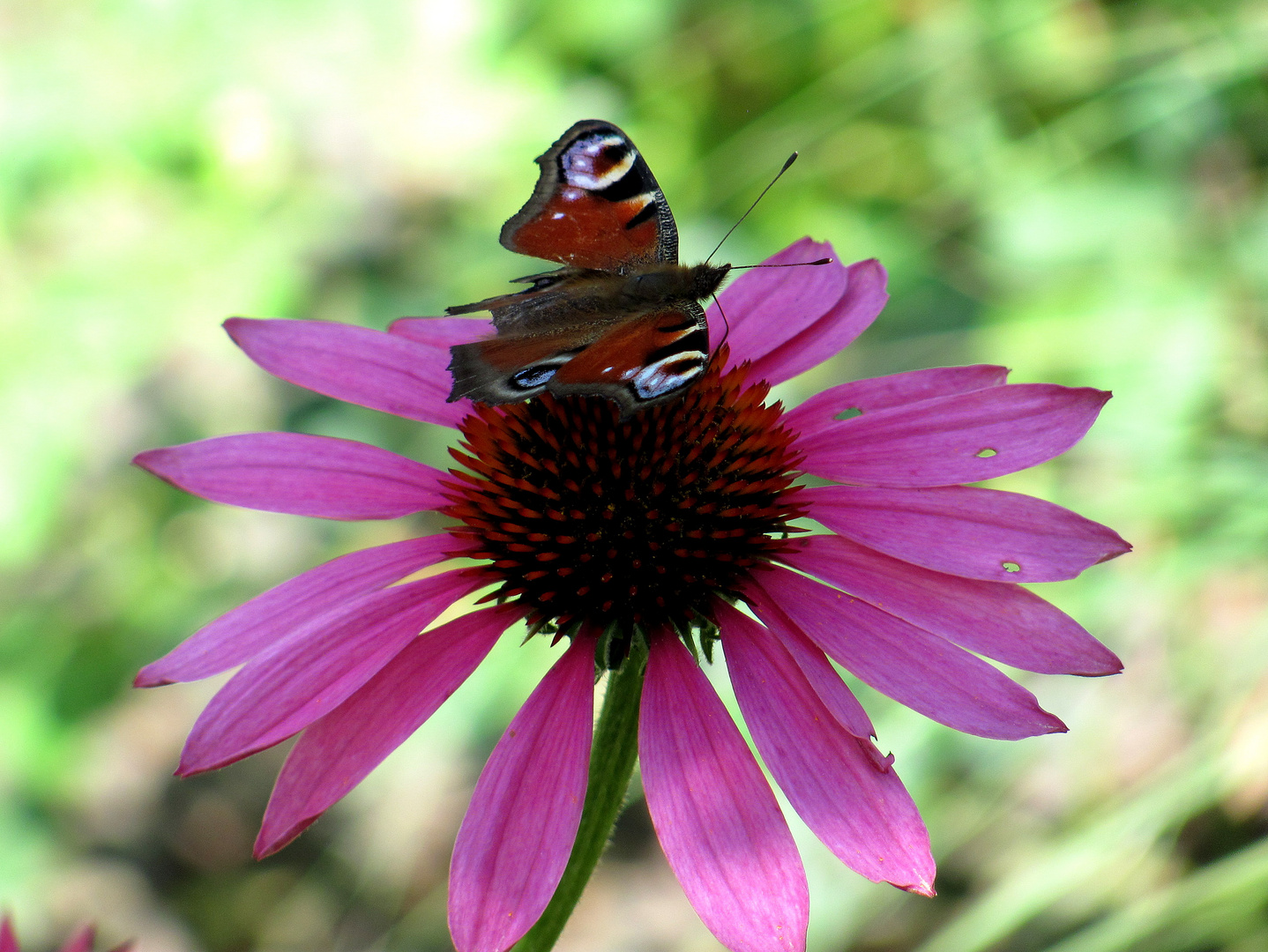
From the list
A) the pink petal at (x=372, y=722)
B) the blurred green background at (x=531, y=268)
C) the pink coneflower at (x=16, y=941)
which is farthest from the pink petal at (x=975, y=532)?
the blurred green background at (x=531, y=268)

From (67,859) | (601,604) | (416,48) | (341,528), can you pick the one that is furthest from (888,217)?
(67,859)

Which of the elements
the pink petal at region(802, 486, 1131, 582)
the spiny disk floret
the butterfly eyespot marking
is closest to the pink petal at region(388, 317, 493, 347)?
the spiny disk floret

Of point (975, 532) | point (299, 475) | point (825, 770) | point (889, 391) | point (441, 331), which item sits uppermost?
point (441, 331)

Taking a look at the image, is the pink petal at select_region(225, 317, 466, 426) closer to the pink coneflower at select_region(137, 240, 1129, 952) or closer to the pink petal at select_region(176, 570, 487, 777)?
the pink coneflower at select_region(137, 240, 1129, 952)

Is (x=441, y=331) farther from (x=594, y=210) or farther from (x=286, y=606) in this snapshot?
(x=286, y=606)

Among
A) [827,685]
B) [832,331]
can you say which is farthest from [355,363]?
[827,685]

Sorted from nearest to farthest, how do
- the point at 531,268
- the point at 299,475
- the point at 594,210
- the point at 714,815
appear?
the point at 714,815 → the point at 299,475 → the point at 594,210 → the point at 531,268
